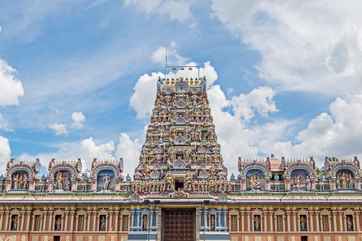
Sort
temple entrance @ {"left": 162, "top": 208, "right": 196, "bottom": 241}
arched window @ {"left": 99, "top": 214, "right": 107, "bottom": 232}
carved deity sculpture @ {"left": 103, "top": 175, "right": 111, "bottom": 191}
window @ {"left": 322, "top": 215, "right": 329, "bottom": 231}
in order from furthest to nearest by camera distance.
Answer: carved deity sculpture @ {"left": 103, "top": 175, "right": 111, "bottom": 191}
arched window @ {"left": 99, "top": 214, "right": 107, "bottom": 232}
temple entrance @ {"left": 162, "top": 208, "right": 196, "bottom": 241}
window @ {"left": 322, "top": 215, "right": 329, "bottom": 231}

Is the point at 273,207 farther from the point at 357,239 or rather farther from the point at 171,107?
the point at 171,107

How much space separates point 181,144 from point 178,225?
1250 centimetres

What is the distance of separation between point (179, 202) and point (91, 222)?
45.2ft

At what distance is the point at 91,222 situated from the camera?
6725 centimetres

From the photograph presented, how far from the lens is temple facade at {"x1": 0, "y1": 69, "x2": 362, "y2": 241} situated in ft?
214

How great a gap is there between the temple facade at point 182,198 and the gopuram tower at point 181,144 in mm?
163

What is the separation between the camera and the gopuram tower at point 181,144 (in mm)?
67875

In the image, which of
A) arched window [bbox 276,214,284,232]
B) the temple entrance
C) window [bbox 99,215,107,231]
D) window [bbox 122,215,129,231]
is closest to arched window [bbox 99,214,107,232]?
window [bbox 99,215,107,231]

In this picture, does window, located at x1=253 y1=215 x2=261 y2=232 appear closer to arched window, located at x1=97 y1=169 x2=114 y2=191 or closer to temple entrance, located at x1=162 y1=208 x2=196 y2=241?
temple entrance, located at x1=162 y1=208 x2=196 y2=241

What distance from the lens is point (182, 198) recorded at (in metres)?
65.6

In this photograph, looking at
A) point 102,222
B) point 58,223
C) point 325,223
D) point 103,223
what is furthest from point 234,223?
point 58,223

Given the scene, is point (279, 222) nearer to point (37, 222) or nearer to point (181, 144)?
point (181, 144)

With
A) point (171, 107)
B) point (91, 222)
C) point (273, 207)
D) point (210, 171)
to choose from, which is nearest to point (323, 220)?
point (273, 207)

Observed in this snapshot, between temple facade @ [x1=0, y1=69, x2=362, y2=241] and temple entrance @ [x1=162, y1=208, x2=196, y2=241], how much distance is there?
0.48 feet
